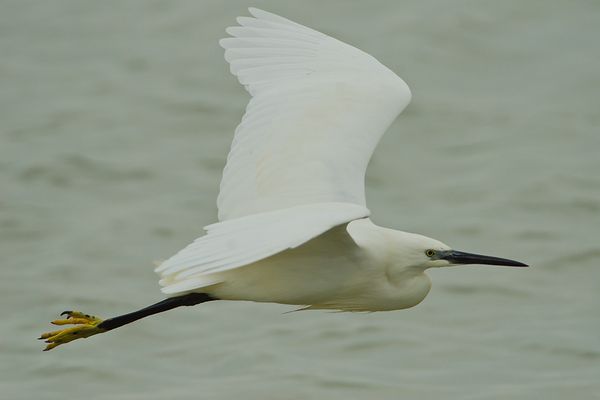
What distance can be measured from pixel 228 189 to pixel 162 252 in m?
4.30

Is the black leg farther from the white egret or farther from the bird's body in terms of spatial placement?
the bird's body

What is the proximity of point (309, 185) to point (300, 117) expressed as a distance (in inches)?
24.2

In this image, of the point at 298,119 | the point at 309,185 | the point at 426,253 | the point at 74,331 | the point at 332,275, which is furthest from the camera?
the point at 298,119

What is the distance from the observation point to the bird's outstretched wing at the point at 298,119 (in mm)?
7852

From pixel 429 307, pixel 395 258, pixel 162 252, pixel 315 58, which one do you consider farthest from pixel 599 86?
pixel 395 258

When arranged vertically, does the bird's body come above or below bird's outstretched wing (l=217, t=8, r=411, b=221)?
below

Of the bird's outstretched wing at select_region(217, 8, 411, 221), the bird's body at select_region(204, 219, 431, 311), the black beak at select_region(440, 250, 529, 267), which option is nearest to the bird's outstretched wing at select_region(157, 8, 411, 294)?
the bird's outstretched wing at select_region(217, 8, 411, 221)

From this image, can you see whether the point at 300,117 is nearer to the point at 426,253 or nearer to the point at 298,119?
the point at 298,119

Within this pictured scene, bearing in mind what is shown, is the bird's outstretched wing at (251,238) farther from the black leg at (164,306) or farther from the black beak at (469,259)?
the black beak at (469,259)

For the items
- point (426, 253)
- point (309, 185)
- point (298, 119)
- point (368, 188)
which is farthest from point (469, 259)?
point (368, 188)

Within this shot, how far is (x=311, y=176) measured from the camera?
796cm

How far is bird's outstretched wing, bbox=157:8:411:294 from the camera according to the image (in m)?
7.85

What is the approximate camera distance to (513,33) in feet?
48.9

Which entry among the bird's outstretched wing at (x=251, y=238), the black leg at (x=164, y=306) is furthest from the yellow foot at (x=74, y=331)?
the bird's outstretched wing at (x=251, y=238)
